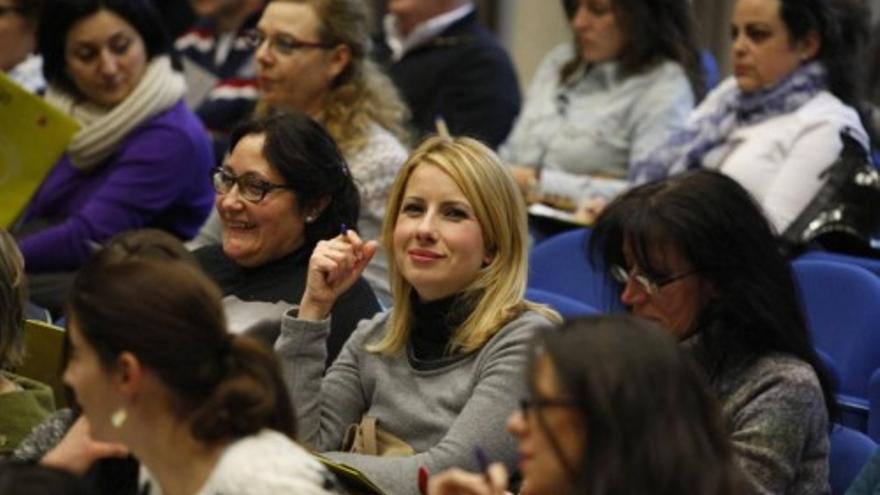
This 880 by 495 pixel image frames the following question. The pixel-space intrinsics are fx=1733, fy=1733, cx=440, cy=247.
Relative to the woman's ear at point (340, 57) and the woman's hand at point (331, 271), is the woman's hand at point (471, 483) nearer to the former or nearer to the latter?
the woman's hand at point (331, 271)

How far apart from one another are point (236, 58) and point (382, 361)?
114 inches

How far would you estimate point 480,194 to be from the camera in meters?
2.95

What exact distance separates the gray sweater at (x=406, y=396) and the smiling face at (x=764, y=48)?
1633 mm

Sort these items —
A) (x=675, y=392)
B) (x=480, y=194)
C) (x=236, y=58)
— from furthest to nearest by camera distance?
(x=236, y=58)
(x=480, y=194)
(x=675, y=392)

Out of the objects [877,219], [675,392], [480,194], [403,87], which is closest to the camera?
[675,392]

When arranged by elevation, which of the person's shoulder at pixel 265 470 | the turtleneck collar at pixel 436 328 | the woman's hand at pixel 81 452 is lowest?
the turtleneck collar at pixel 436 328

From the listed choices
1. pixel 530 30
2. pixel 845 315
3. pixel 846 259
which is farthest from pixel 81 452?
pixel 530 30

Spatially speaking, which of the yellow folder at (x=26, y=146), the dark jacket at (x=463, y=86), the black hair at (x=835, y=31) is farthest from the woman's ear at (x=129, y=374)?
the dark jacket at (x=463, y=86)

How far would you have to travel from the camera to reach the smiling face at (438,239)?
2.93m

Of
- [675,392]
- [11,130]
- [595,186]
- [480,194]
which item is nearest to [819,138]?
[595,186]

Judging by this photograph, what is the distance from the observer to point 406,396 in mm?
2918

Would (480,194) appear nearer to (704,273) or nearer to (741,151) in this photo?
(704,273)

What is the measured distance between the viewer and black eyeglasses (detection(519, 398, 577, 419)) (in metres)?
1.94

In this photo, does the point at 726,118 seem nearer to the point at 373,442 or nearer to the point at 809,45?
the point at 809,45
